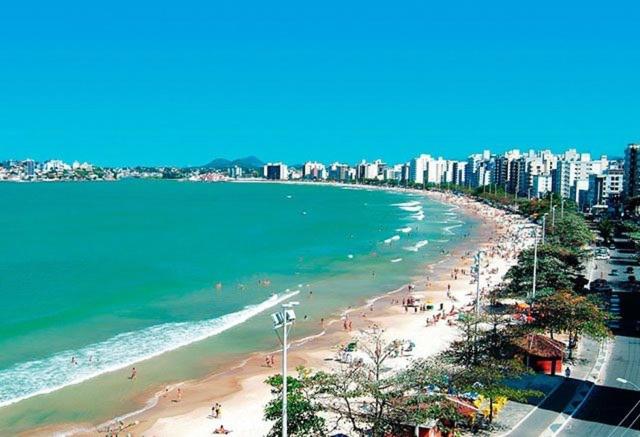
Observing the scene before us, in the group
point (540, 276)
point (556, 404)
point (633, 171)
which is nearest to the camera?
point (556, 404)

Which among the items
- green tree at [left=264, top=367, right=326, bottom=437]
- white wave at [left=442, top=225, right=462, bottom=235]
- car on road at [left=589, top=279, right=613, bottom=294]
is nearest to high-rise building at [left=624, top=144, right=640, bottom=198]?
white wave at [left=442, top=225, right=462, bottom=235]

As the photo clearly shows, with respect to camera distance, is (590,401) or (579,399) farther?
(579,399)

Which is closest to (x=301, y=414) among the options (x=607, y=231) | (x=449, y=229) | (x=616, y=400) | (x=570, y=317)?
(x=616, y=400)

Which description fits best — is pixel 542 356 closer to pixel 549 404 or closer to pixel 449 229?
pixel 549 404

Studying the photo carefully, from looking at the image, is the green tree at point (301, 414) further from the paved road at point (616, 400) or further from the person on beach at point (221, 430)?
the paved road at point (616, 400)

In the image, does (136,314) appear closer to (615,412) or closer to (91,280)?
(91,280)

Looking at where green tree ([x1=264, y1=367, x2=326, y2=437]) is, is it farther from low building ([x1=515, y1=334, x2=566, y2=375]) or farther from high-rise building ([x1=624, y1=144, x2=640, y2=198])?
high-rise building ([x1=624, y1=144, x2=640, y2=198])
